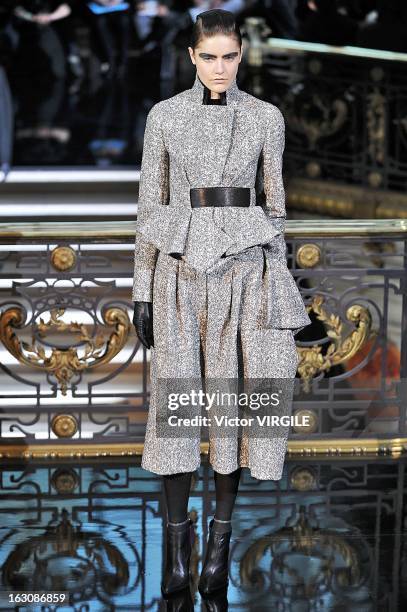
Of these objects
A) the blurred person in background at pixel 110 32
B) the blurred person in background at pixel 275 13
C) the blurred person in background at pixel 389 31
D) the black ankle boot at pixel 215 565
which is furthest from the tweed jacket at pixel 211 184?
the blurred person in background at pixel 110 32

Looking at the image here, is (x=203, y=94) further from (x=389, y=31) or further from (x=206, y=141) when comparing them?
(x=389, y=31)

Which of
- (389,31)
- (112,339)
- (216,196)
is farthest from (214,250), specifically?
(389,31)

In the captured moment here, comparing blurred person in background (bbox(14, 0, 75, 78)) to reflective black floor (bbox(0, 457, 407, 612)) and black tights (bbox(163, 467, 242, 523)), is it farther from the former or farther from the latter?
black tights (bbox(163, 467, 242, 523))

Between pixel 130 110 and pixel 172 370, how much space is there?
12576 millimetres

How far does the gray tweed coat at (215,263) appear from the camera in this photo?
175 inches

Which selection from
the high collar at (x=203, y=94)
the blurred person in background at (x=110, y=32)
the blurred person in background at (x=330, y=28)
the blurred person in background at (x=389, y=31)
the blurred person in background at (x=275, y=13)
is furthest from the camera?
the blurred person in background at (x=110, y=32)

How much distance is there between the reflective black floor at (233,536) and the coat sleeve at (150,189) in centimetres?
111

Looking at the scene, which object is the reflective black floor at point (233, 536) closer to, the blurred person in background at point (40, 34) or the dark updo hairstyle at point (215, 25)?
the dark updo hairstyle at point (215, 25)

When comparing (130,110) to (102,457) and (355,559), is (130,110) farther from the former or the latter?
(355,559)

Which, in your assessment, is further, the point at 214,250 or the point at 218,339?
the point at 218,339

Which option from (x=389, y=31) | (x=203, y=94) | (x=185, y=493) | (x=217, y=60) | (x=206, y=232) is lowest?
(x=185, y=493)

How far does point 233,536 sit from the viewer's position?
17.2 ft

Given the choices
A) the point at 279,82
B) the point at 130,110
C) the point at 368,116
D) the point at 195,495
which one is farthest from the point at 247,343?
the point at 130,110

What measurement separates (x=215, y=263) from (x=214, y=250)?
0.05 metres
